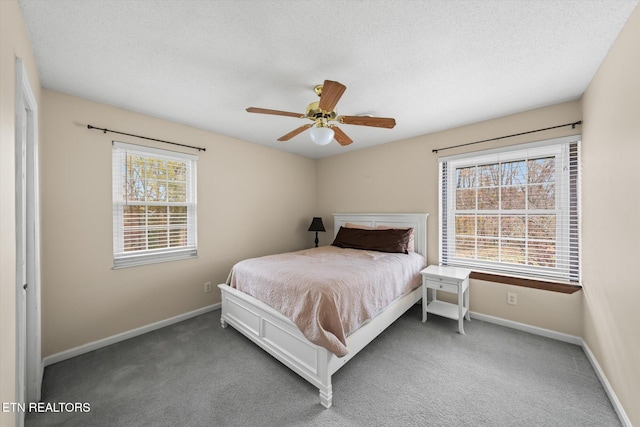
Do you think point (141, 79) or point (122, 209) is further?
point (122, 209)

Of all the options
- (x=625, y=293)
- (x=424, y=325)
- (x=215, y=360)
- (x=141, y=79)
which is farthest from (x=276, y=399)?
(x=141, y=79)

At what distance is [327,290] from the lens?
187cm

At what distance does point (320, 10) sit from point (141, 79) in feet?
5.34

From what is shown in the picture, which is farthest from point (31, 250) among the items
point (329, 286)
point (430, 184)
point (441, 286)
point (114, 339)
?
point (430, 184)

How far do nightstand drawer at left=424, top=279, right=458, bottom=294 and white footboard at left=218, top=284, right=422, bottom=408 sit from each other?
350 mm

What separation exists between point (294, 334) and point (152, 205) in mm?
2179

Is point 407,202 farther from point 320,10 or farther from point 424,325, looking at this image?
point 320,10

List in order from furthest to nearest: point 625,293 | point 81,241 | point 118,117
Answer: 1. point 118,117
2. point 81,241
3. point 625,293

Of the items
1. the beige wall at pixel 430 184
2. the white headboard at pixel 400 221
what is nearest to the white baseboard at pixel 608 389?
the beige wall at pixel 430 184

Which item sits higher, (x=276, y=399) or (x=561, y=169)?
(x=561, y=169)

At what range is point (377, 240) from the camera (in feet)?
11.2

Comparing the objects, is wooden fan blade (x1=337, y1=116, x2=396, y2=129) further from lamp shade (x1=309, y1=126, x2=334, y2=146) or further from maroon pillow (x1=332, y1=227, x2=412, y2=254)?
maroon pillow (x1=332, y1=227, x2=412, y2=254)

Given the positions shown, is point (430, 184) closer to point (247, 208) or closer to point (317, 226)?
point (317, 226)

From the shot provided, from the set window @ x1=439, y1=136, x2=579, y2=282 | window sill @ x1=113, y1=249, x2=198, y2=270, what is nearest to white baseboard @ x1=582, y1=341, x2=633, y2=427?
window @ x1=439, y1=136, x2=579, y2=282
